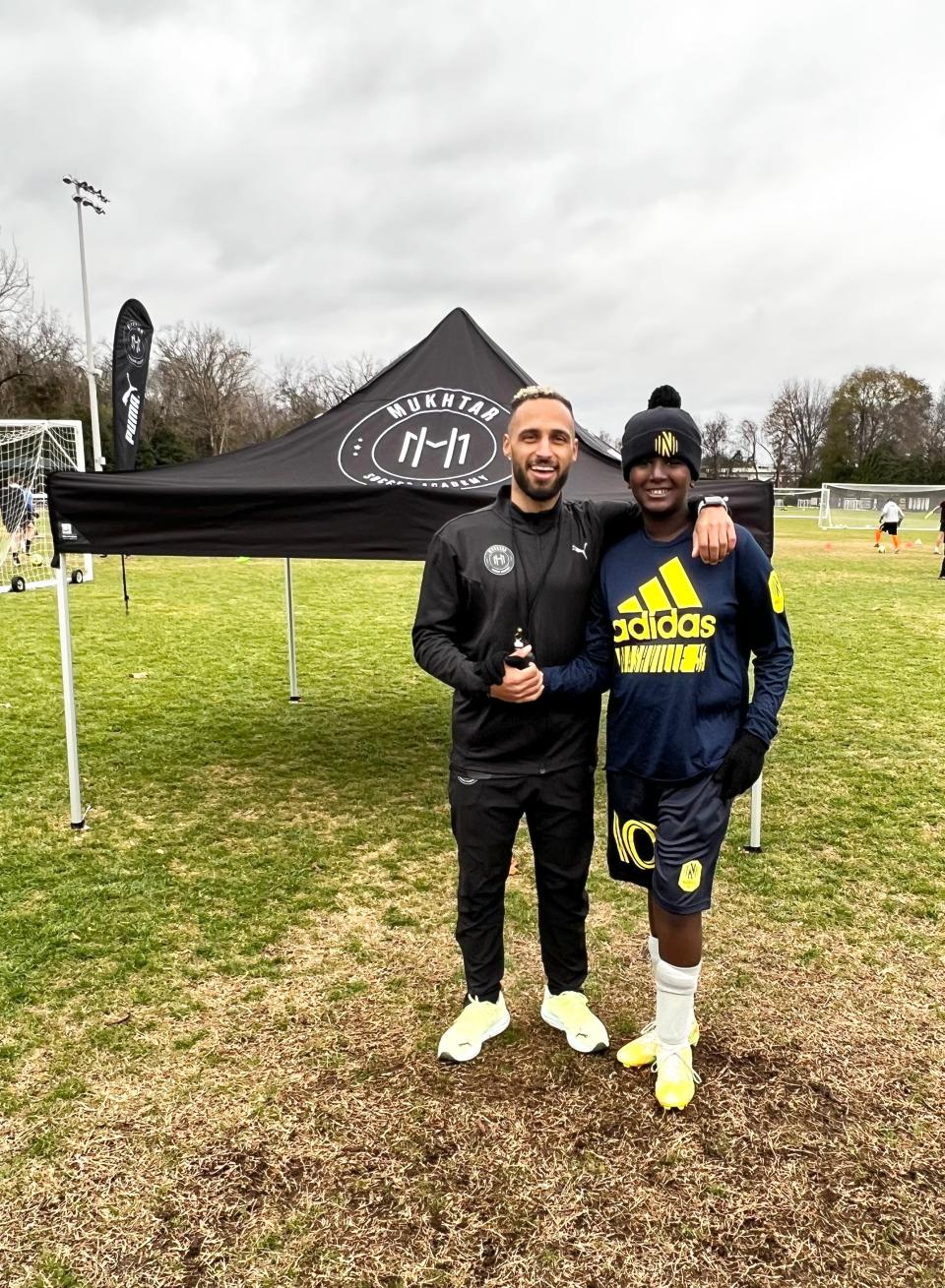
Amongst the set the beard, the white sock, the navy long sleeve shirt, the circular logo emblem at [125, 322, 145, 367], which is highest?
the circular logo emblem at [125, 322, 145, 367]

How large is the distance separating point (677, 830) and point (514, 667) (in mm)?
619

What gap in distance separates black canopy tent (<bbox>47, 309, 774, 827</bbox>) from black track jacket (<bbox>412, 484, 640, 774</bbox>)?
1.25m

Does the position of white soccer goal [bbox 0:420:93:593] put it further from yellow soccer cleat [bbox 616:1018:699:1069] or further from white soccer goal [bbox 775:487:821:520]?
white soccer goal [bbox 775:487:821:520]

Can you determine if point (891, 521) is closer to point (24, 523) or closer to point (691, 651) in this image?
point (24, 523)

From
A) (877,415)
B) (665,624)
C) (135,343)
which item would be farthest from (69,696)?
(877,415)

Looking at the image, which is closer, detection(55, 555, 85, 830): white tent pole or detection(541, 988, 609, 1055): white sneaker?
detection(541, 988, 609, 1055): white sneaker

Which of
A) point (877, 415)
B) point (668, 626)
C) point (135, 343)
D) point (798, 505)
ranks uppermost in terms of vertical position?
point (877, 415)

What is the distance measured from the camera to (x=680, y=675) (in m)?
2.29

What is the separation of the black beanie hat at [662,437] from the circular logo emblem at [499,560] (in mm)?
397

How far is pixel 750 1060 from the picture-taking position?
2672 millimetres

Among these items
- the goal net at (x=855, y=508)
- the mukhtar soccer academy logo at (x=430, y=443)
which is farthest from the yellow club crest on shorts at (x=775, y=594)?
the goal net at (x=855, y=508)

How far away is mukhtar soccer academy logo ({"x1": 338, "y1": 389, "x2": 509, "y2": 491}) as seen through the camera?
424 centimetres

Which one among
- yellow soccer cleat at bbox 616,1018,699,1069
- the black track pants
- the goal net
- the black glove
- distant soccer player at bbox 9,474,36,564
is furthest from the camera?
the goal net

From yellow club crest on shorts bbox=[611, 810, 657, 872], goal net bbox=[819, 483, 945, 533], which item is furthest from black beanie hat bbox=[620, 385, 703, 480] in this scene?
goal net bbox=[819, 483, 945, 533]
